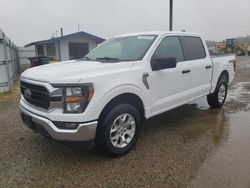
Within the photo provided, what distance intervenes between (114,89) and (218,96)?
146 inches

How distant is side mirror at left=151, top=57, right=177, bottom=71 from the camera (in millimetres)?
3787

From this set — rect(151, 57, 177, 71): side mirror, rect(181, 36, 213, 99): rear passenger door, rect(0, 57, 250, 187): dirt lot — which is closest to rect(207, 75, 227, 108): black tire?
rect(181, 36, 213, 99): rear passenger door

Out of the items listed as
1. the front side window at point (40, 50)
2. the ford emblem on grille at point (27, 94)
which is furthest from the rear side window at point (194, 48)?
the front side window at point (40, 50)

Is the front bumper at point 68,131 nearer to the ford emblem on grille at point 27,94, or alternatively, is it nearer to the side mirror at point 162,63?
the ford emblem on grille at point 27,94

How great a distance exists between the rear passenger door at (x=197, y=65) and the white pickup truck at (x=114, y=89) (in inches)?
0.8

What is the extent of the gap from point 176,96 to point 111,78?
1.65m

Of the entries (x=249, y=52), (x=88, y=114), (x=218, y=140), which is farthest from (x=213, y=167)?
(x=249, y=52)

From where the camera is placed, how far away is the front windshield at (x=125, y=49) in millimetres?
4047

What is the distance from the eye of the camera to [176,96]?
4.48 metres

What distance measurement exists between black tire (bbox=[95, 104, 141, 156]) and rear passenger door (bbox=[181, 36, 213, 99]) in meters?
1.83

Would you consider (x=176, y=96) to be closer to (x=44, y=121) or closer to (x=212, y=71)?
(x=212, y=71)

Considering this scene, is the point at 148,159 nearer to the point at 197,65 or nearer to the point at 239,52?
the point at 197,65

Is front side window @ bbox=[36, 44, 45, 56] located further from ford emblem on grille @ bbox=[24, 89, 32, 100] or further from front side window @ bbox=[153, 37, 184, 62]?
ford emblem on grille @ bbox=[24, 89, 32, 100]

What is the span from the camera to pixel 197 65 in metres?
4.96
